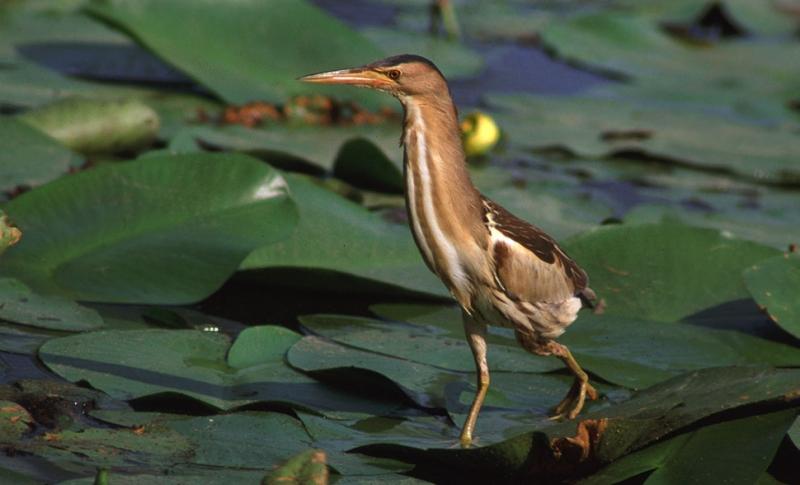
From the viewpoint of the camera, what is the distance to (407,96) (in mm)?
3436

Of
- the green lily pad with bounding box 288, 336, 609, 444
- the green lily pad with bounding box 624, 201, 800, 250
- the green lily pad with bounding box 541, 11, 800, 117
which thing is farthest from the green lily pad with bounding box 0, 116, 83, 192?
the green lily pad with bounding box 541, 11, 800, 117

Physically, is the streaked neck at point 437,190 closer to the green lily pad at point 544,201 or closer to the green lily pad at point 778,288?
the green lily pad at point 778,288

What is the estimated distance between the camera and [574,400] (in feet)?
12.4

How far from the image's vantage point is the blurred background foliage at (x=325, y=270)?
3.24m

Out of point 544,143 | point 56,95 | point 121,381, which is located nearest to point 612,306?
point 121,381

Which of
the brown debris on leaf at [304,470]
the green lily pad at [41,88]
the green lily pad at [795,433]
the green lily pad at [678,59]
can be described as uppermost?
the brown debris on leaf at [304,470]

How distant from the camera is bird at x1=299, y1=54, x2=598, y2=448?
3.41 m

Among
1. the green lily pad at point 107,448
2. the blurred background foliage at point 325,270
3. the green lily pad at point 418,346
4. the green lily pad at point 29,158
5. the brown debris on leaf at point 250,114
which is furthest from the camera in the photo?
the brown debris on leaf at point 250,114

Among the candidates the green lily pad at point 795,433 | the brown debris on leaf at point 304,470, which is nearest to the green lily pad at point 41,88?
the green lily pad at point 795,433

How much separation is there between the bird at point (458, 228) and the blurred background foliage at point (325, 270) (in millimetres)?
302

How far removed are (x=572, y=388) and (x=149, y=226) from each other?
4.54 feet

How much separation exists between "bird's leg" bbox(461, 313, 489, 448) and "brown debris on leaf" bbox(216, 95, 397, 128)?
2725 mm

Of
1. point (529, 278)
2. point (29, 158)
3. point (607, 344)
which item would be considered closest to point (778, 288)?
point (607, 344)

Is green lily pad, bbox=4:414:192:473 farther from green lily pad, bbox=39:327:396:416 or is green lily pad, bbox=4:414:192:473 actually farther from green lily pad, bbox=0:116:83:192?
green lily pad, bbox=0:116:83:192
